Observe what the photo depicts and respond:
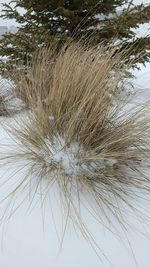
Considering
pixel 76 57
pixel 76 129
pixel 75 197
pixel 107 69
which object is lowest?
pixel 75 197

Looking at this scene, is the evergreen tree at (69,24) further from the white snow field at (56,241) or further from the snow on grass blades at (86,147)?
the white snow field at (56,241)

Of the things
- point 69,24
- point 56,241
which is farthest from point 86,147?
point 69,24

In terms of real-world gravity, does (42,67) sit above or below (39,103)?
above

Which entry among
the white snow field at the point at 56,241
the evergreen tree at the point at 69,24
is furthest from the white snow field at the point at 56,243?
the evergreen tree at the point at 69,24

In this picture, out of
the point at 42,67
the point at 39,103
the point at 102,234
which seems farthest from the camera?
the point at 42,67

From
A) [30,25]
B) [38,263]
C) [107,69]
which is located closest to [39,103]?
[107,69]

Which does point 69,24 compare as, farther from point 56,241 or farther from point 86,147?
point 56,241

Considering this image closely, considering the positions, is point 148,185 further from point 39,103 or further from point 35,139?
point 39,103

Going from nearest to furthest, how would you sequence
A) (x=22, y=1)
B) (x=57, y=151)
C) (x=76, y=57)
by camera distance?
(x=57, y=151), (x=76, y=57), (x=22, y=1)
